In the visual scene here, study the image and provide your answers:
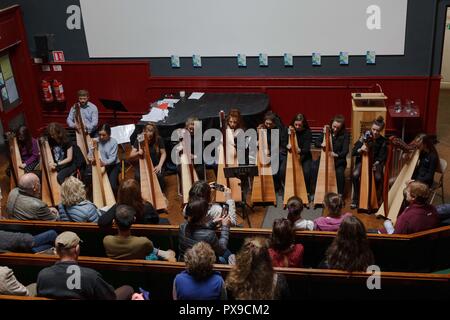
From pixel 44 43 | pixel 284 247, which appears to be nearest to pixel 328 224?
pixel 284 247

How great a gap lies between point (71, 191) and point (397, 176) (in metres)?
3.49

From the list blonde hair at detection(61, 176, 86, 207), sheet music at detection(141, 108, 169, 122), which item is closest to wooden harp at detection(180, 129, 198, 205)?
sheet music at detection(141, 108, 169, 122)

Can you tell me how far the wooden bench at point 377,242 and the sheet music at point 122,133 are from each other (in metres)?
2.92

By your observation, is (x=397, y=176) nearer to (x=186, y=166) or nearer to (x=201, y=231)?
(x=186, y=166)

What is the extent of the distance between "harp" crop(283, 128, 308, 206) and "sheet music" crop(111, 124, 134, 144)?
8.16ft

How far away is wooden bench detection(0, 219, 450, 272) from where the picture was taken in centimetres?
411

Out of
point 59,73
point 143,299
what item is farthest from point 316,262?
point 59,73

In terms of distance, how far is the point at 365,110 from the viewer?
6.95 meters

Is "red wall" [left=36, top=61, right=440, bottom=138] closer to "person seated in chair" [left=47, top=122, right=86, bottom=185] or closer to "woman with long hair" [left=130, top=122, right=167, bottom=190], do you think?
"woman with long hair" [left=130, top=122, right=167, bottom=190]

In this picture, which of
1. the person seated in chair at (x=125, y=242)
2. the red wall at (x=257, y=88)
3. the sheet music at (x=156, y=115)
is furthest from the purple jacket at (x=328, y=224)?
the red wall at (x=257, y=88)

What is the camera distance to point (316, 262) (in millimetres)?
4309

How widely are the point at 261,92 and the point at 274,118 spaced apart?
1.52 metres

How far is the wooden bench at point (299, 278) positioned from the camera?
3576 mm
